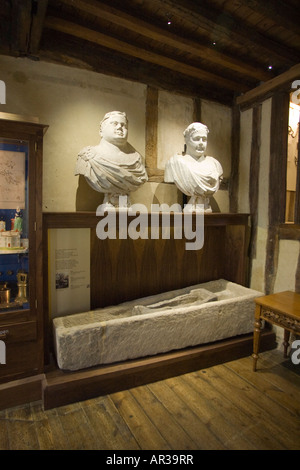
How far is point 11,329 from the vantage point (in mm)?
1809

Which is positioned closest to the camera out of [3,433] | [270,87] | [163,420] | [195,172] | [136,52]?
[3,433]

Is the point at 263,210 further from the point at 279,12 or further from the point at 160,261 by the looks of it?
the point at 279,12

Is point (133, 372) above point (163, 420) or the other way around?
above

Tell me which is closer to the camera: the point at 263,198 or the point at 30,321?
the point at 30,321

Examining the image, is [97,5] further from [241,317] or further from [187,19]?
[241,317]

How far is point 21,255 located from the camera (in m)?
1.87

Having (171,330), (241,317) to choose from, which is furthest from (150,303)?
(241,317)

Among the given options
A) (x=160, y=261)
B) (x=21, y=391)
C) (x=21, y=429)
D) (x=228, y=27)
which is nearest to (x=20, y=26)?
(x=228, y=27)

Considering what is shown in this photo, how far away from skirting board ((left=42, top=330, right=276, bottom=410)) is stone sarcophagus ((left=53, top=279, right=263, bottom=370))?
0.16 ft

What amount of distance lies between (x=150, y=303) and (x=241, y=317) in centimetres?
83

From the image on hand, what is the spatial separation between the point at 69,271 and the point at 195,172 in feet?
4.56

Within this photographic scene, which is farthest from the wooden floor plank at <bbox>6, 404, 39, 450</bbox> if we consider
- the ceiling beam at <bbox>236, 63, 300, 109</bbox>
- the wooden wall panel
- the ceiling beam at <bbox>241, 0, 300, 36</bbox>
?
the ceiling beam at <bbox>236, 63, 300, 109</bbox>

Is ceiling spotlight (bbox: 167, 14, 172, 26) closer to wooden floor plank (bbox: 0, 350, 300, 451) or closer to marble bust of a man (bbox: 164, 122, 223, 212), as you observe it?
marble bust of a man (bbox: 164, 122, 223, 212)

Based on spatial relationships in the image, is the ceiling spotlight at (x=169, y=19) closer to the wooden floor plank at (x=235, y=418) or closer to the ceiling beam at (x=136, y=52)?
the ceiling beam at (x=136, y=52)
